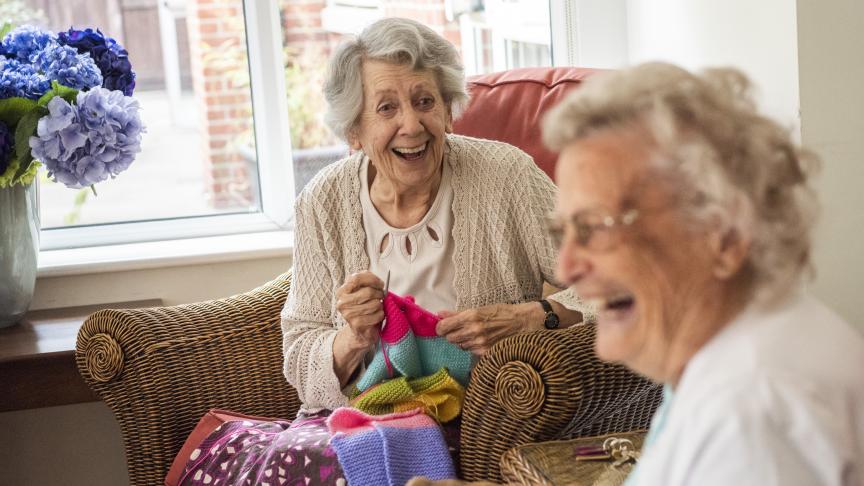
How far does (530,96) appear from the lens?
2584 mm

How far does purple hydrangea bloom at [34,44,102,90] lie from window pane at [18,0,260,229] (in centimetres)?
70

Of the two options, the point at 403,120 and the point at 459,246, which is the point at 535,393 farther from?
the point at 403,120

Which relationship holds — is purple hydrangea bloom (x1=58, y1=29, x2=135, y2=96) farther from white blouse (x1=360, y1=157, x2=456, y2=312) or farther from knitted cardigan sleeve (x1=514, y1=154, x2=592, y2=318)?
knitted cardigan sleeve (x1=514, y1=154, x2=592, y2=318)

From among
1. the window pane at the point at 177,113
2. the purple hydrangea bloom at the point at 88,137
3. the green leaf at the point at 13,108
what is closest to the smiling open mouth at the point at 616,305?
the purple hydrangea bloom at the point at 88,137

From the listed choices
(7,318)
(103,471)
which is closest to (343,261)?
(7,318)

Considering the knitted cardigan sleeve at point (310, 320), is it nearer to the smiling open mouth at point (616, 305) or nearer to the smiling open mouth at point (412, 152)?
the smiling open mouth at point (412, 152)

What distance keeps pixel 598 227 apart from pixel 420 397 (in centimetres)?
110

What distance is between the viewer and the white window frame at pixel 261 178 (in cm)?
314

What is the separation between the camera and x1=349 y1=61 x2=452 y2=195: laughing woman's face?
215cm

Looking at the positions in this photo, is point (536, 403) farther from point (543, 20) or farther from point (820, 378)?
point (543, 20)

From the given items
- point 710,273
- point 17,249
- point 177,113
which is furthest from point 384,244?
point 710,273

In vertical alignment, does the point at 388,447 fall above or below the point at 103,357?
below

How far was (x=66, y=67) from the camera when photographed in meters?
2.45

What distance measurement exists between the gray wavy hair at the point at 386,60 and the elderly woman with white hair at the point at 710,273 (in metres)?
1.17
